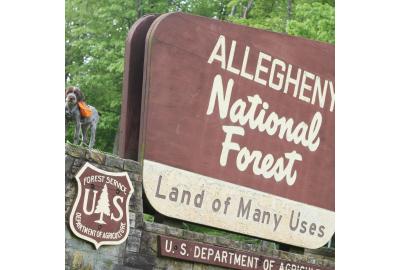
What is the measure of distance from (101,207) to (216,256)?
4.66ft

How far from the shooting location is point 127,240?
7.75 metres

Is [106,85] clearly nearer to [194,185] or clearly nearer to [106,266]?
[194,185]

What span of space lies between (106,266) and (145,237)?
1.77 ft

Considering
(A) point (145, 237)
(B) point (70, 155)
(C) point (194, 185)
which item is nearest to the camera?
(B) point (70, 155)

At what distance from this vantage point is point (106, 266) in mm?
7508

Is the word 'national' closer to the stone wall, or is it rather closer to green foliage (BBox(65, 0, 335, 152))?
green foliage (BBox(65, 0, 335, 152))

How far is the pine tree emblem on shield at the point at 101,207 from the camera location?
7.34 metres

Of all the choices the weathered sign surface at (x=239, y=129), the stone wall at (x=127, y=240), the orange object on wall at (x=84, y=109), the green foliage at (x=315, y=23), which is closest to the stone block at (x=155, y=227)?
the stone wall at (x=127, y=240)

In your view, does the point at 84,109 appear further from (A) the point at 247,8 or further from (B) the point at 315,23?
(B) the point at 315,23

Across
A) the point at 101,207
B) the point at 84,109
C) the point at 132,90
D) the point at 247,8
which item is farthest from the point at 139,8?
the point at 101,207

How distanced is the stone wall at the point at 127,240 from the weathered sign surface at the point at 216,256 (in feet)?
0.19
